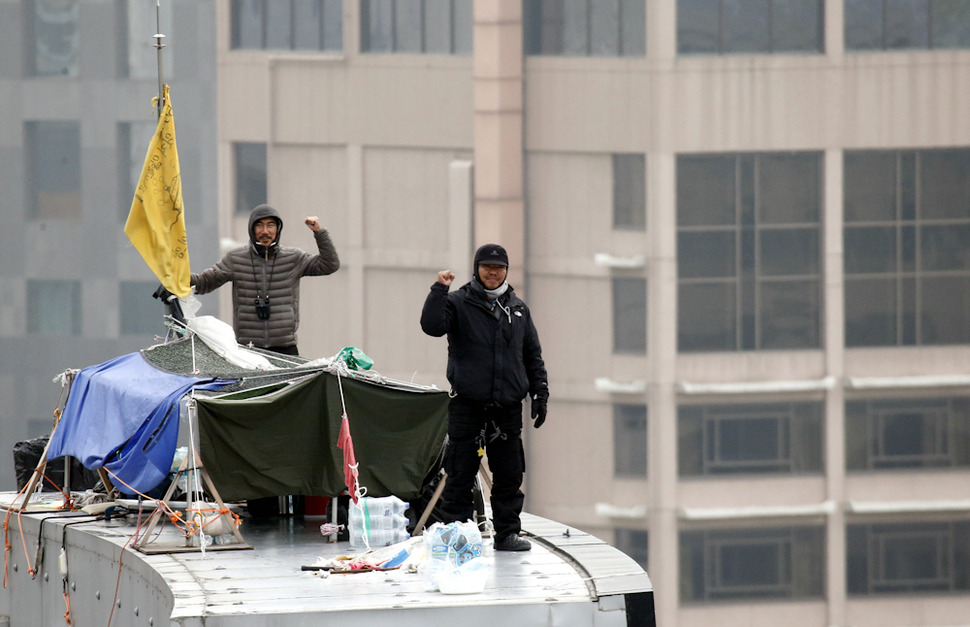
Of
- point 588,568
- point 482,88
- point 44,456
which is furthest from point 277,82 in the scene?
point 588,568

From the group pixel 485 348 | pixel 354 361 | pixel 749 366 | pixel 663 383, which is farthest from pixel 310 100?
pixel 485 348

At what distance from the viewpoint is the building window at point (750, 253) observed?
4831 centimetres

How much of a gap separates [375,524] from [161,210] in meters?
4.34

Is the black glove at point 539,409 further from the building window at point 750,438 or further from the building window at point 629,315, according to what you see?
the building window at point 629,315

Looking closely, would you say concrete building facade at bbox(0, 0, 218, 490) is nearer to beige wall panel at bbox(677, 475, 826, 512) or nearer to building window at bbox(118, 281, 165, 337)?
building window at bbox(118, 281, 165, 337)

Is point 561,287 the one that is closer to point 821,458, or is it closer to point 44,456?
point 821,458

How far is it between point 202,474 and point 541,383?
3.12 m

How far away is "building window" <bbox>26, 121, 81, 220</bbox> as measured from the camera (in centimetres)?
6278

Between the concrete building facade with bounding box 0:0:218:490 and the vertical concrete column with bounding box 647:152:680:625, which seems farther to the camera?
the concrete building facade with bounding box 0:0:218:490

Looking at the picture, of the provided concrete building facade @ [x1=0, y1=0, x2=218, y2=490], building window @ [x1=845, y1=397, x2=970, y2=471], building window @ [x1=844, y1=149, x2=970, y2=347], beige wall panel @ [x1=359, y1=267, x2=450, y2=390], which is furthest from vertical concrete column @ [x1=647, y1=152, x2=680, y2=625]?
concrete building facade @ [x1=0, y1=0, x2=218, y2=490]

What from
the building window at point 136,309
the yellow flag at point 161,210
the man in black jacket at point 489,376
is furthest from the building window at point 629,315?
the man in black jacket at point 489,376

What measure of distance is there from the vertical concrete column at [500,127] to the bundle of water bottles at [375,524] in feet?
110

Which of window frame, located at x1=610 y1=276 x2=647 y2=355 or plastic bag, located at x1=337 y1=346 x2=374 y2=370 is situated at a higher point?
plastic bag, located at x1=337 y1=346 x2=374 y2=370

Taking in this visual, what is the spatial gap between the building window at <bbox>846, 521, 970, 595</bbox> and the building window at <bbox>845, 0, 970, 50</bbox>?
14.2 metres
